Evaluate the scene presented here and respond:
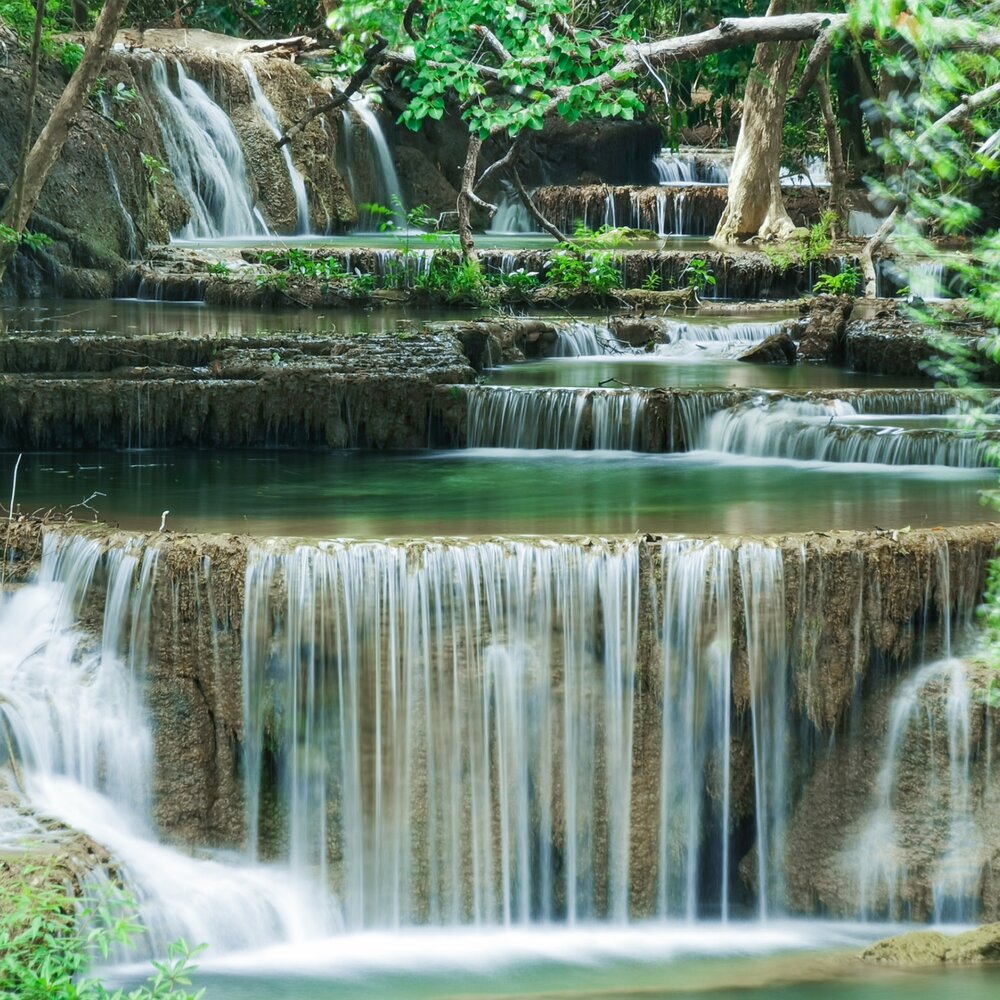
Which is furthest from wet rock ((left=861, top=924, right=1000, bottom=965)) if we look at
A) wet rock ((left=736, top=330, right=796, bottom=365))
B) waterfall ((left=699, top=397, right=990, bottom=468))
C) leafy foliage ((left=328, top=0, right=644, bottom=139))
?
wet rock ((left=736, top=330, right=796, bottom=365))

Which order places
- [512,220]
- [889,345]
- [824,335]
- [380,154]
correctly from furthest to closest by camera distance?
[512,220]
[380,154]
[824,335]
[889,345]

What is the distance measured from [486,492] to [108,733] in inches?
118

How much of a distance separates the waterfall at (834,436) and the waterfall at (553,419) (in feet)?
1.85

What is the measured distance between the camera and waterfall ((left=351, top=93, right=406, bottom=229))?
25.1 meters

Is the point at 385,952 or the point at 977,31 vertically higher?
the point at 977,31

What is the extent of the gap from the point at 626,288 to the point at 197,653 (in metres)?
11.0

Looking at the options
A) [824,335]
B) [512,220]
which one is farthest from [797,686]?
[512,220]

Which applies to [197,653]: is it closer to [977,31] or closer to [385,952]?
[385,952]

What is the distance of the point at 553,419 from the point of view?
11180mm

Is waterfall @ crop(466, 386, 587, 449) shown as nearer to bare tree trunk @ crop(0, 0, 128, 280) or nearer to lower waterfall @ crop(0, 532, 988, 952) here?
bare tree trunk @ crop(0, 0, 128, 280)

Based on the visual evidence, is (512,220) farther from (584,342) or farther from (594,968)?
(594,968)

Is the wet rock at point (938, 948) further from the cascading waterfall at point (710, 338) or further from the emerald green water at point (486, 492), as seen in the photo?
the cascading waterfall at point (710, 338)

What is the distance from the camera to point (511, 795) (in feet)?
24.7

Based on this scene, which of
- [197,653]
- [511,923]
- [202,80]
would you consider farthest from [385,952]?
[202,80]
